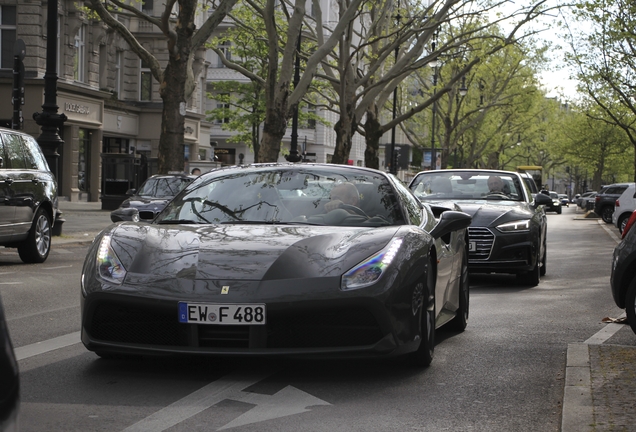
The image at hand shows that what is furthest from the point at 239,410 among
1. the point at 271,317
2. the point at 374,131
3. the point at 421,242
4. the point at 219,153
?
the point at 219,153

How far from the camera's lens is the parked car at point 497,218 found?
12.8m

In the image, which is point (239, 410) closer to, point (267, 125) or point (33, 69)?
point (267, 125)

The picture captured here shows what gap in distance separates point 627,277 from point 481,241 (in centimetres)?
489

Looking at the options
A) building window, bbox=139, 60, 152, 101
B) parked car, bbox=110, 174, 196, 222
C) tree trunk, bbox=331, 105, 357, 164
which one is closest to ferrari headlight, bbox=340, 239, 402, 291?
parked car, bbox=110, 174, 196, 222

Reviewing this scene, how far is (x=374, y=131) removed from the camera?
4375 cm

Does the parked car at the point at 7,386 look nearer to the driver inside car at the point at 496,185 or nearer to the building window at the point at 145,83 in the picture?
the driver inside car at the point at 496,185

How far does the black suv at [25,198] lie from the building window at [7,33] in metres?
25.4

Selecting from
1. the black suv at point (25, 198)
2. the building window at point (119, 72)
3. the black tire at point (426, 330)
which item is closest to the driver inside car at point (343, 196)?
the black tire at point (426, 330)

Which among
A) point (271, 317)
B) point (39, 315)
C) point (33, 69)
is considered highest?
point (33, 69)

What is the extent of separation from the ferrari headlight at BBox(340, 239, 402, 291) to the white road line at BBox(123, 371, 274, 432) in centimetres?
76

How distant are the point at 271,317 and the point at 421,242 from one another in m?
1.30

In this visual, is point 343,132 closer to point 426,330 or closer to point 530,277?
point 530,277

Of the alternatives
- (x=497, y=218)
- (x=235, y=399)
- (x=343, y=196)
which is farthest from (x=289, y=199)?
(x=497, y=218)

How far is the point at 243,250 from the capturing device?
6035 mm
